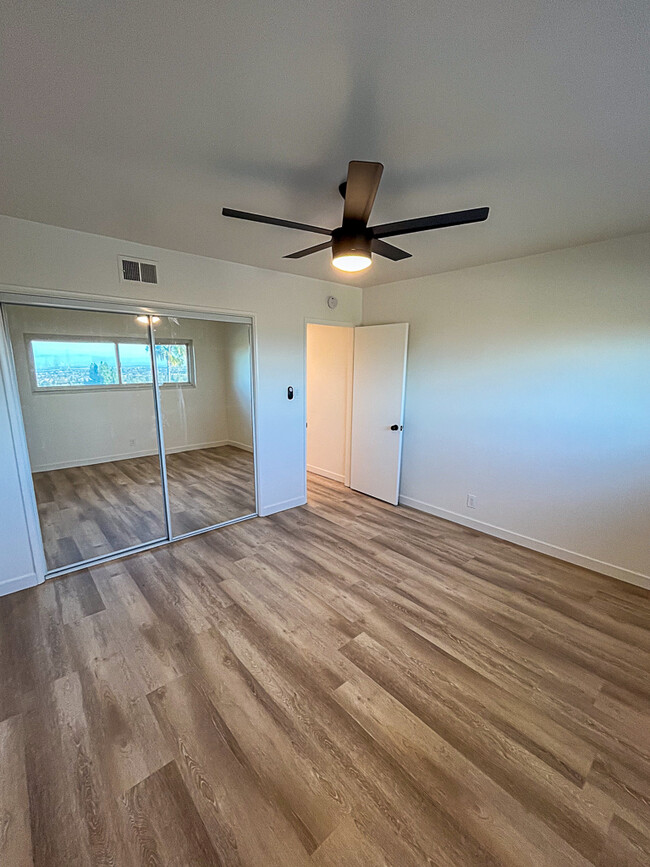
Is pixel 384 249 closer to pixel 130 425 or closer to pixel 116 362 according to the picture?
pixel 116 362

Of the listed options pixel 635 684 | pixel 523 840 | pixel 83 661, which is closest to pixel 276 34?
pixel 523 840

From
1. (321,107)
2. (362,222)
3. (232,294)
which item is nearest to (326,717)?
(362,222)

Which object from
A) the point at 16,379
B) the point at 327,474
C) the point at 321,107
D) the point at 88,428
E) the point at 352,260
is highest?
the point at 321,107

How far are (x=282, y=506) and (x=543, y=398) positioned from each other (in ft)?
9.45

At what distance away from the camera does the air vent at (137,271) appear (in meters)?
2.76

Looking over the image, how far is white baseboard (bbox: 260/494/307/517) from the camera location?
3.97 m

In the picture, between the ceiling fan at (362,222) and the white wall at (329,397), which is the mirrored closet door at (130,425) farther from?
the ceiling fan at (362,222)

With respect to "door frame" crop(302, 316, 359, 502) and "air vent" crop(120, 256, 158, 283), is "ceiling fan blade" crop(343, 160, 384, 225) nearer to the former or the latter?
"air vent" crop(120, 256, 158, 283)

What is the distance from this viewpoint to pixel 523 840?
1271 mm

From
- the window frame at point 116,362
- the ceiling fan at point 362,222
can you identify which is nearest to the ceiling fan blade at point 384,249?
the ceiling fan at point 362,222

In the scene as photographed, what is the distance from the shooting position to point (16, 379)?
2.49 meters

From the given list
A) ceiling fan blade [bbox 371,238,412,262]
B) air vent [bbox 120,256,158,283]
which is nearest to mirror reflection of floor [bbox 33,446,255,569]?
air vent [bbox 120,256,158,283]

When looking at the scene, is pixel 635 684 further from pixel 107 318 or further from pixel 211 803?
pixel 107 318

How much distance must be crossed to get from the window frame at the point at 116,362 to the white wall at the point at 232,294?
1.45 feet
